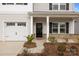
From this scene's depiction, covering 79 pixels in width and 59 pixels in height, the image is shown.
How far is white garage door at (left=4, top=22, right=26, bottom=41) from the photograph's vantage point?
18.2 meters

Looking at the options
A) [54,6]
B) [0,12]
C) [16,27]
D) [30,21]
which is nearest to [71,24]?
[54,6]

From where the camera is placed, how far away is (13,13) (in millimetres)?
17578

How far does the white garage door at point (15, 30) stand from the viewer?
18.2m

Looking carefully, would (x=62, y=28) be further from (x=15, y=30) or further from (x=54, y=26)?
(x=15, y=30)

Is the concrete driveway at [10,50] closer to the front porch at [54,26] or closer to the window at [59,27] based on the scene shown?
the front porch at [54,26]

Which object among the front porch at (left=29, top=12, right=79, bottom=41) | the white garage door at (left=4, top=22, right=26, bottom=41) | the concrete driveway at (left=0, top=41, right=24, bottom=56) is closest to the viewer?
the concrete driveway at (left=0, top=41, right=24, bottom=56)

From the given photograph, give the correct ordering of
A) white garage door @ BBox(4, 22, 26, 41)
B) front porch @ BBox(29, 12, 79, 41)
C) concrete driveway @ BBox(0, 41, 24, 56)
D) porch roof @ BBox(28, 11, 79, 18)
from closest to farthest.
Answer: concrete driveway @ BBox(0, 41, 24, 56), porch roof @ BBox(28, 11, 79, 18), front porch @ BBox(29, 12, 79, 41), white garage door @ BBox(4, 22, 26, 41)

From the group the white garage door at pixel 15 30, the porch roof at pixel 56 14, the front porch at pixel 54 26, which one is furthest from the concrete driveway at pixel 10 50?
the front porch at pixel 54 26

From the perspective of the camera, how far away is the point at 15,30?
1830 cm

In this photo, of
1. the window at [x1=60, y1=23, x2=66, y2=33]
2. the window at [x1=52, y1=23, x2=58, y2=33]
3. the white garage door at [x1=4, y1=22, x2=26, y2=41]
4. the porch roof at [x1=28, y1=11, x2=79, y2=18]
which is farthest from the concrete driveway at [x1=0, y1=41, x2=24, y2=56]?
the window at [x1=60, y1=23, x2=66, y2=33]

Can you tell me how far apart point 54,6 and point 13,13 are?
3439 mm

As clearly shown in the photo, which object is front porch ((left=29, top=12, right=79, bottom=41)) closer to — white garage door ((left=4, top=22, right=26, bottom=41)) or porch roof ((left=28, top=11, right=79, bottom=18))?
porch roof ((left=28, top=11, right=79, bottom=18))

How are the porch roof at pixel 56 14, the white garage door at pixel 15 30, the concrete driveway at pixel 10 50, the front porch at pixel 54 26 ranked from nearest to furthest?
1. the concrete driveway at pixel 10 50
2. the porch roof at pixel 56 14
3. the front porch at pixel 54 26
4. the white garage door at pixel 15 30

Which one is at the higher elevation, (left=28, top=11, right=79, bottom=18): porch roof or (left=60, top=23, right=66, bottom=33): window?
(left=28, top=11, right=79, bottom=18): porch roof
